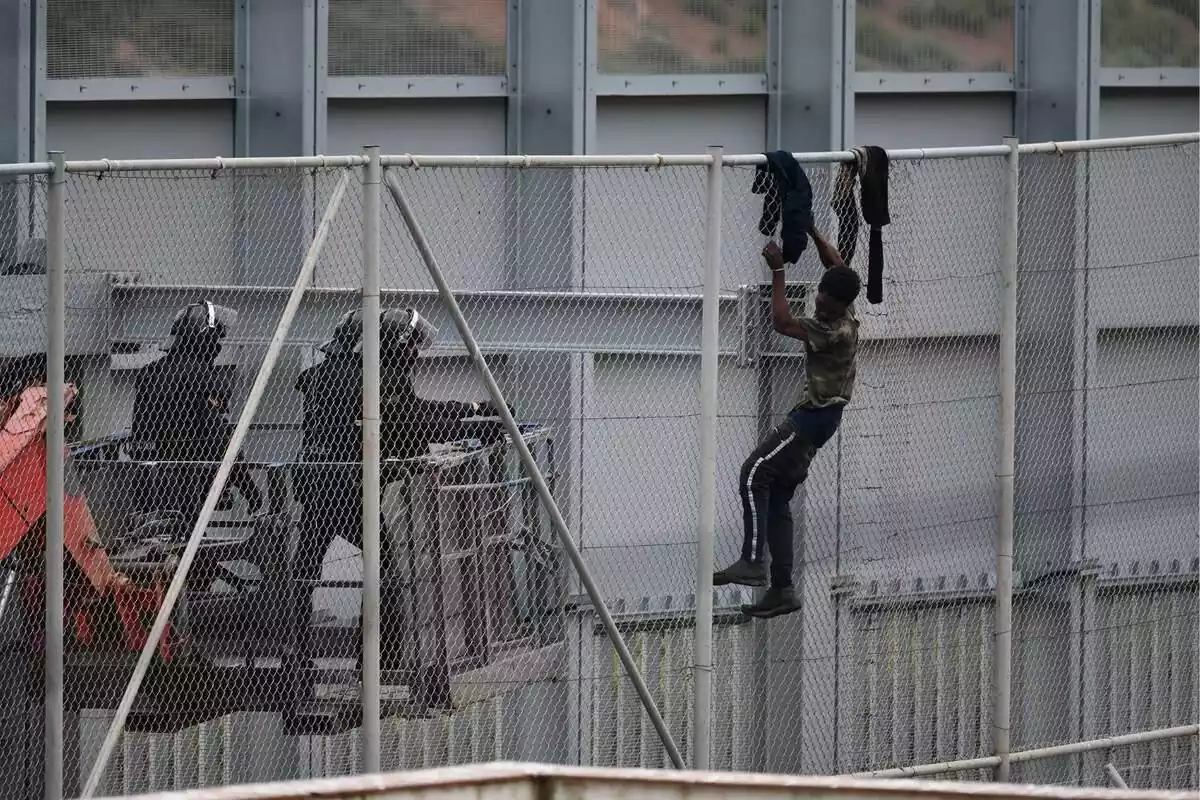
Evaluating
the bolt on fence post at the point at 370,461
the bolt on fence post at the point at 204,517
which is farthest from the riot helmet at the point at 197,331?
the bolt on fence post at the point at 370,461

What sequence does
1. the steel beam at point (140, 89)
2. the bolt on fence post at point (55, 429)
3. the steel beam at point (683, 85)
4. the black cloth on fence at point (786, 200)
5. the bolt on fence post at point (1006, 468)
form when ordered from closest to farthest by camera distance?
the bolt on fence post at point (55, 429), the black cloth on fence at point (786, 200), the bolt on fence post at point (1006, 468), the steel beam at point (140, 89), the steel beam at point (683, 85)

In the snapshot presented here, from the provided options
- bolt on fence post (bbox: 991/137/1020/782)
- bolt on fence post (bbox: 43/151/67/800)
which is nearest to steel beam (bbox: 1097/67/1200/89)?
bolt on fence post (bbox: 991/137/1020/782)

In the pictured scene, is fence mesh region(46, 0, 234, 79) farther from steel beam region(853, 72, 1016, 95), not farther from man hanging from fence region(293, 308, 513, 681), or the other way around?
steel beam region(853, 72, 1016, 95)

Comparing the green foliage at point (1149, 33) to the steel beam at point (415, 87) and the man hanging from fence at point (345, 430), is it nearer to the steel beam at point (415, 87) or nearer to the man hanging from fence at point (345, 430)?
the steel beam at point (415, 87)

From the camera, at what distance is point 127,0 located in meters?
9.02

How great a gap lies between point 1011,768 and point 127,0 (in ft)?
18.2

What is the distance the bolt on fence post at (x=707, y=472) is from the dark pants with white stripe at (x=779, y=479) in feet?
0.70

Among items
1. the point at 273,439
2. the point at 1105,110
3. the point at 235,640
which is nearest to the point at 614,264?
the point at 273,439

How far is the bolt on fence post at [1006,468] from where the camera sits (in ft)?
A: 25.9

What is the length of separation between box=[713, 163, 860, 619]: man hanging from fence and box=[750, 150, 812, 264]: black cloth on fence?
4cm

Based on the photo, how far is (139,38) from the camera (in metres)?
9.03

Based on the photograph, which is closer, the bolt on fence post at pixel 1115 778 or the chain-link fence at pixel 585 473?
the chain-link fence at pixel 585 473

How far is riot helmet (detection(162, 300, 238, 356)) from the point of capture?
704 cm

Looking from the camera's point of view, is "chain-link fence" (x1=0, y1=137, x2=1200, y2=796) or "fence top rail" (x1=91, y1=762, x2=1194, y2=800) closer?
"fence top rail" (x1=91, y1=762, x2=1194, y2=800)
